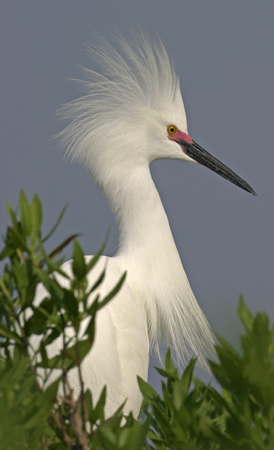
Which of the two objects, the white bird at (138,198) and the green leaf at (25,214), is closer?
the green leaf at (25,214)

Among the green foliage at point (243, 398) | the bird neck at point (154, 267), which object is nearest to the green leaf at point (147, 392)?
the green foliage at point (243, 398)

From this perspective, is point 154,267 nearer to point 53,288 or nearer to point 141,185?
point 141,185

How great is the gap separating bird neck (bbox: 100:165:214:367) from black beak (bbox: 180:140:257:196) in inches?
16.9

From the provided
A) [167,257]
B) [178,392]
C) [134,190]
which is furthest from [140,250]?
[178,392]

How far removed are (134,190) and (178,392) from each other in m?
2.19

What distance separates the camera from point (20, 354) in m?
0.63

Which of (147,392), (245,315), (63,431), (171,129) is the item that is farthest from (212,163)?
(63,431)

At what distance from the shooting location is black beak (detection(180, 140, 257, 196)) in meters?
3.24

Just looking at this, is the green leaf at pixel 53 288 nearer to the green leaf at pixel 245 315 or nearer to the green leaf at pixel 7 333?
the green leaf at pixel 7 333

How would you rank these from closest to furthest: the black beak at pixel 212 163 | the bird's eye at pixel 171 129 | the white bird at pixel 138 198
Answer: the white bird at pixel 138 198
the bird's eye at pixel 171 129
the black beak at pixel 212 163

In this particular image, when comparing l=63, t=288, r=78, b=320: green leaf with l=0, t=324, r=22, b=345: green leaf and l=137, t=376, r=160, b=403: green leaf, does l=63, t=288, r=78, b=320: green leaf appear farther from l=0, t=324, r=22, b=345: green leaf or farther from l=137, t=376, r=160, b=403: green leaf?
l=137, t=376, r=160, b=403: green leaf

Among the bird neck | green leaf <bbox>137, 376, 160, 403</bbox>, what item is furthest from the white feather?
green leaf <bbox>137, 376, 160, 403</bbox>

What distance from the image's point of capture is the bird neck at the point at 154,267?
2754 millimetres

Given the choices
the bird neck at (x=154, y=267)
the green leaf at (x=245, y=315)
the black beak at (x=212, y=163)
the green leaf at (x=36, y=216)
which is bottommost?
the green leaf at (x=245, y=315)
